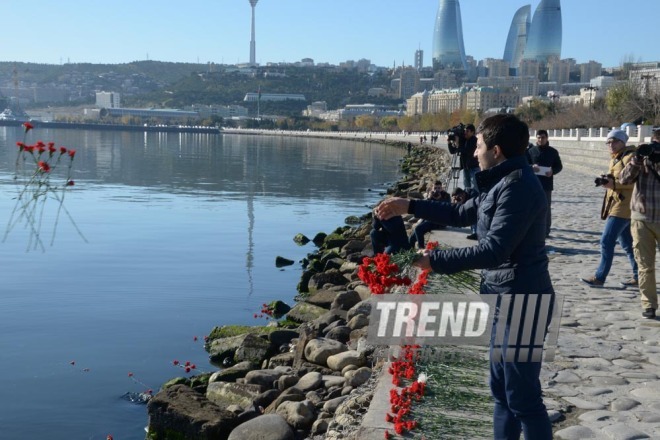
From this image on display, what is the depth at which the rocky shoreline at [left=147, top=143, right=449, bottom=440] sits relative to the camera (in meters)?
5.90

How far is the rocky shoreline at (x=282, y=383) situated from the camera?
5.90 metres

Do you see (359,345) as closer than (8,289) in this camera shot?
Yes

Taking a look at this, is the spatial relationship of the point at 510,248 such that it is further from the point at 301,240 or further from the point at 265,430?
the point at 301,240

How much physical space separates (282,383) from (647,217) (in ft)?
11.6

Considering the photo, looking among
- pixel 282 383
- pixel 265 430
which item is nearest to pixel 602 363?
pixel 265 430

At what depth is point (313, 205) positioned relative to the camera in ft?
94.9

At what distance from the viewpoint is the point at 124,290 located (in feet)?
44.0

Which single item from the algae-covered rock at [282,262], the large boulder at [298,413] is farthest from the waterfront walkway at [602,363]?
the algae-covered rock at [282,262]

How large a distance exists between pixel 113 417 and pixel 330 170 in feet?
137

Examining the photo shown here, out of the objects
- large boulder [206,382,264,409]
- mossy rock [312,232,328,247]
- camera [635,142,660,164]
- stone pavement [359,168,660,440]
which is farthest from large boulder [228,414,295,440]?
mossy rock [312,232,328,247]

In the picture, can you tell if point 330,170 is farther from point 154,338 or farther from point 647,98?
point 154,338

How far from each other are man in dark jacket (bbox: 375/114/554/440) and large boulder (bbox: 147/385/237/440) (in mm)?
2917

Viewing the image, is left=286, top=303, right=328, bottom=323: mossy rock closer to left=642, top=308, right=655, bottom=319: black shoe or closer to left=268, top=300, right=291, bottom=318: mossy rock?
left=268, top=300, right=291, bottom=318: mossy rock

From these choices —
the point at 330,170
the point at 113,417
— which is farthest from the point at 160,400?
the point at 330,170
